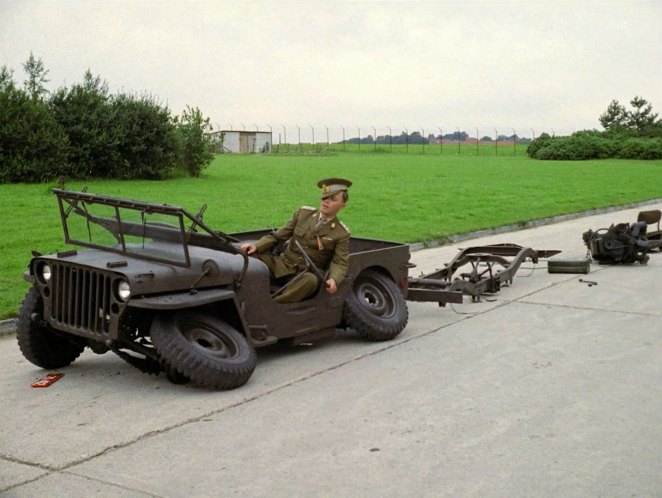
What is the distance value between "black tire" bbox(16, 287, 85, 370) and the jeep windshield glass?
1.88 feet

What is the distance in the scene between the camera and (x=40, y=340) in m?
6.71

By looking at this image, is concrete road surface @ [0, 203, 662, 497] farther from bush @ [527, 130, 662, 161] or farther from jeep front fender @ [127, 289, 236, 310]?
bush @ [527, 130, 662, 161]

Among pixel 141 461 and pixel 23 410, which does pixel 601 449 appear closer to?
pixel 141 461

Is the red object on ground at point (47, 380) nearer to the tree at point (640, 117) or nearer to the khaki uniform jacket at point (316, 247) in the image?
the khaki uniform jacket at point (316, 247)

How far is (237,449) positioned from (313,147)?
7809cm

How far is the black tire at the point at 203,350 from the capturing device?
5984 mm

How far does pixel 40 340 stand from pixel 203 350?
139cm

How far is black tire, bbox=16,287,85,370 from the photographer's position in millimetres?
6625

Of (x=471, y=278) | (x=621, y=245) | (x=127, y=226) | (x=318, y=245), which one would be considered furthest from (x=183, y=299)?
(x=621, y=245)

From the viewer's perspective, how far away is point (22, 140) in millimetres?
28922

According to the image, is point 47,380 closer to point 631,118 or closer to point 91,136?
point 91,136

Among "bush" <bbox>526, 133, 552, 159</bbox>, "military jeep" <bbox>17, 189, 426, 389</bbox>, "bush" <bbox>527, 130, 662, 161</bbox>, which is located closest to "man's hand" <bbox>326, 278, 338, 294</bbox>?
"military jeep" <bbox>17, 189, 426, 389</bbox>

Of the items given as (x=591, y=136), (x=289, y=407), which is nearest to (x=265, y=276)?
(x=289, y=407)

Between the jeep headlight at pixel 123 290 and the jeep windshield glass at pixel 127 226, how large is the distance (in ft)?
1.31
